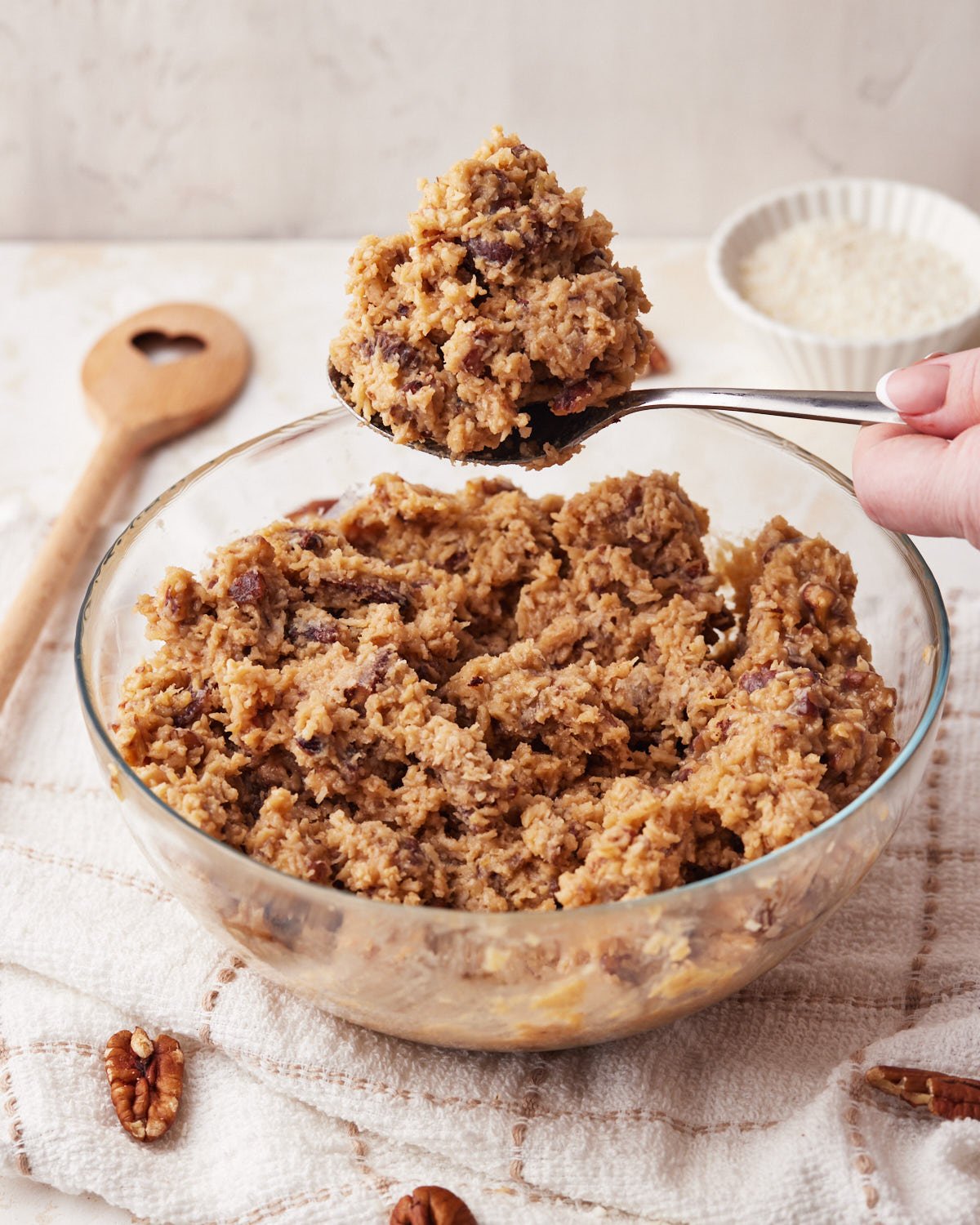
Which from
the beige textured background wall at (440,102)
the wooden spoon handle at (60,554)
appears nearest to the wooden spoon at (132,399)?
the wooden spoon handle at (60,554)

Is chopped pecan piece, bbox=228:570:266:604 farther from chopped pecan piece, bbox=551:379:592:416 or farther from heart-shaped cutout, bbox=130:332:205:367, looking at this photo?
heart-shaped cutout, bbox=130:332:205:367

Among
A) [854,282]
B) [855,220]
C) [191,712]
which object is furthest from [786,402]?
[855,220]

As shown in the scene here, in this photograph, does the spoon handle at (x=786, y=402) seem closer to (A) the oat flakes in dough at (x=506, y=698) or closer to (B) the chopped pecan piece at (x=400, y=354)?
(A) the oat flakes in dough at (x=506, y=698)

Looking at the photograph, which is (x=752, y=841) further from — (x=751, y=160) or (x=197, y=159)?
(x=197, y=159)

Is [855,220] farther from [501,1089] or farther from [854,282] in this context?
[501,1089]

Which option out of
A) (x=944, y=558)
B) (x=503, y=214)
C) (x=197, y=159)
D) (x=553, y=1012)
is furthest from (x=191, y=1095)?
(x=197, y=159)

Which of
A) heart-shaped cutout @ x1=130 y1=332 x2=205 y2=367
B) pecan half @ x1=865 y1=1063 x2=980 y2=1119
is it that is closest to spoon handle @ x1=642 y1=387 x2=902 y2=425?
pecan half @ x1=865 y1=1063 x2=980 y2=1119
